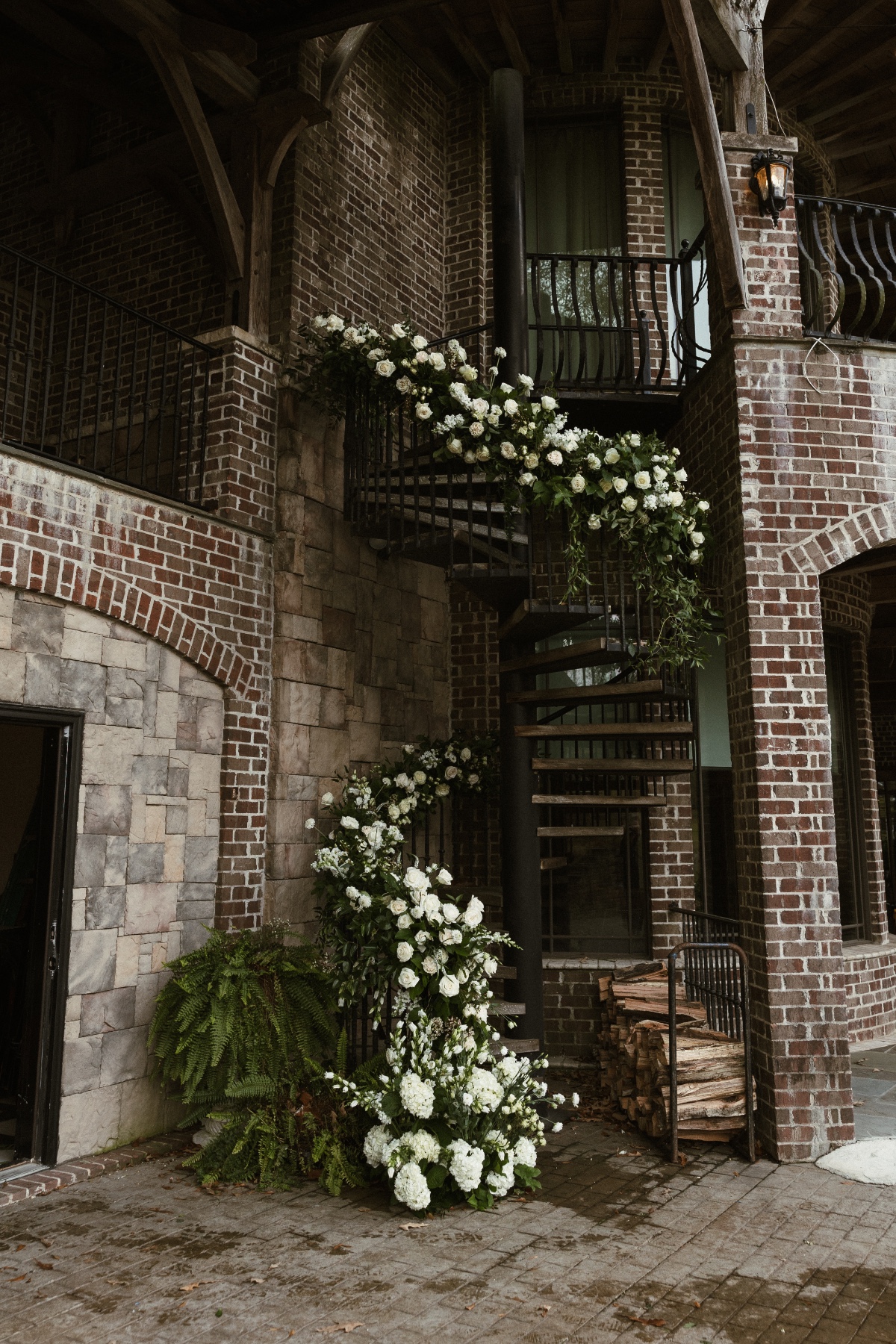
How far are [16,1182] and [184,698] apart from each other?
2.42m

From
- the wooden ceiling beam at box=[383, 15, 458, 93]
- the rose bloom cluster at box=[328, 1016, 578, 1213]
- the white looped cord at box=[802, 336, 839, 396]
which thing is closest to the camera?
the rose bloom cluster at box=[328, 1016, 578, 1213]

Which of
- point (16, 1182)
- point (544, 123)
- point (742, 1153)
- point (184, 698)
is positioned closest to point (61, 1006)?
point (16, 1182)

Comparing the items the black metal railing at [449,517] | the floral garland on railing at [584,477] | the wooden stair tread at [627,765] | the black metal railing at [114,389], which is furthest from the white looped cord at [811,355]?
the black metal railing at [114,389]

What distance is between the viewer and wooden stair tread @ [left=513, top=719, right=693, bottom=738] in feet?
18.5

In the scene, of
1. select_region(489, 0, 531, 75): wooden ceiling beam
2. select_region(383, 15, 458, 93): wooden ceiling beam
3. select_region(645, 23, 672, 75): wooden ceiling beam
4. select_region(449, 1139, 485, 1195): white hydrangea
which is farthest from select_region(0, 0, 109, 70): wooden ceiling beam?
select_region(449, 1139, 485, 1195): white hydrangea

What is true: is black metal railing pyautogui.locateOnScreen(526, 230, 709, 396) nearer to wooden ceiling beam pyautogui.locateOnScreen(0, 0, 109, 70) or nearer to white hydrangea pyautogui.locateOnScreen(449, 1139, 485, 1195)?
wooden ceiling beam pyautogui.locateOnScreen(0, 0, 109, 70)

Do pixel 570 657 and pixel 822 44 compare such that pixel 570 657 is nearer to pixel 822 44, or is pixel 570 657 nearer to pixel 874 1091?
pixel 874 1091

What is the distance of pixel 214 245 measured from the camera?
270 inches

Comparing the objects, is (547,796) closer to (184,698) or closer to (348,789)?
(348,789)

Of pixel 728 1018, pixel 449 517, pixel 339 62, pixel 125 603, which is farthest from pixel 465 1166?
pixel 339 62

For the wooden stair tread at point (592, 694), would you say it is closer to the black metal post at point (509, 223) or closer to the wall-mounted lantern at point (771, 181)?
the black metal post at point (509, 223)

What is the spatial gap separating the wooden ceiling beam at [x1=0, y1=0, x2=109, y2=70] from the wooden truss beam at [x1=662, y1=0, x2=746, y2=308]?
163 inches

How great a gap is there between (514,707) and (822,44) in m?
5.95

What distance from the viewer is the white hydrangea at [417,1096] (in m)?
4.23
